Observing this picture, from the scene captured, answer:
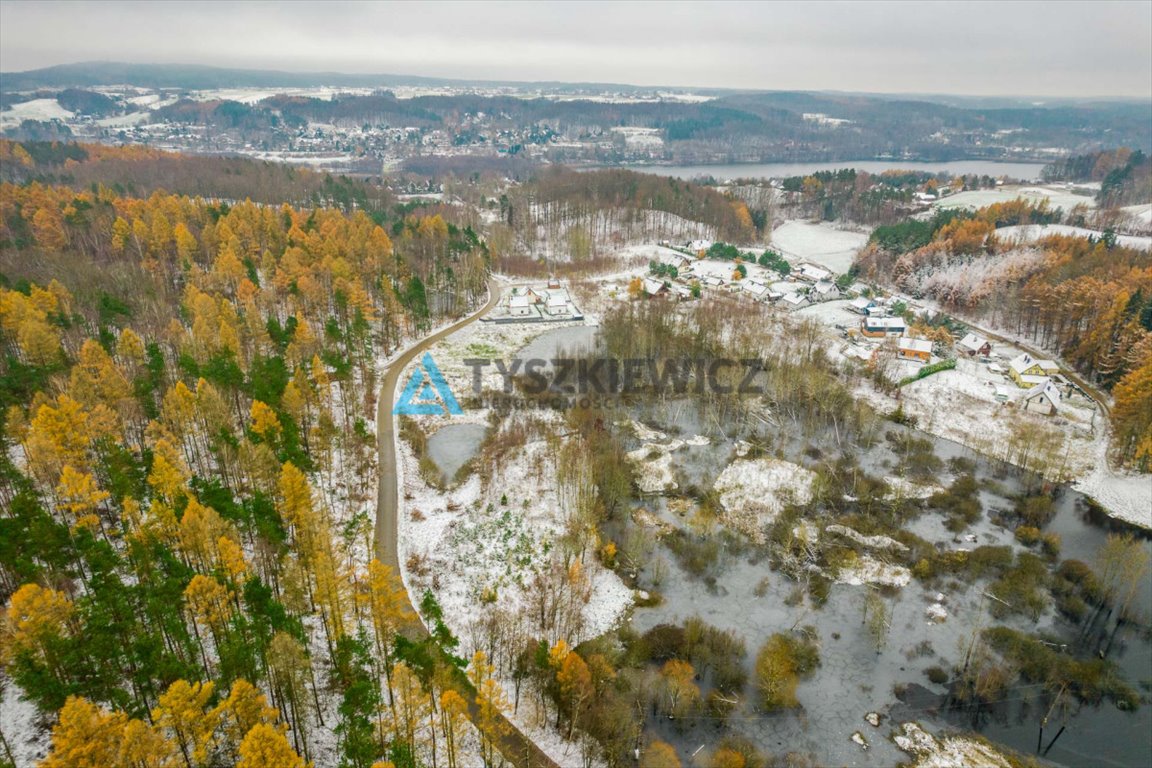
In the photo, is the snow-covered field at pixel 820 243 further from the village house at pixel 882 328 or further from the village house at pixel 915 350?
the village house at pixel 915 350

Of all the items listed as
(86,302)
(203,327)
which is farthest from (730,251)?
(86,302)

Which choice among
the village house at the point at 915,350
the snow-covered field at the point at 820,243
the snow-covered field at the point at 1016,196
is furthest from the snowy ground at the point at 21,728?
the snow-covered field at the point at 1016,196

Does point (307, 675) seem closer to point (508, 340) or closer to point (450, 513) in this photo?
point (450, 513)

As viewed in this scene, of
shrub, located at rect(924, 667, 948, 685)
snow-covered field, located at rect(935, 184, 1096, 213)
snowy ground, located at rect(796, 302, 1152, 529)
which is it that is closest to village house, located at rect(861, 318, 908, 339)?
snowy ground, located at rect(796, 302, 1152, 529)

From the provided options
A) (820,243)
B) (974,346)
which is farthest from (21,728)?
(820,243)

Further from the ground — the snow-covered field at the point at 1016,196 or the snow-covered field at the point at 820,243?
the snow-covered field at the point at 1016,196
